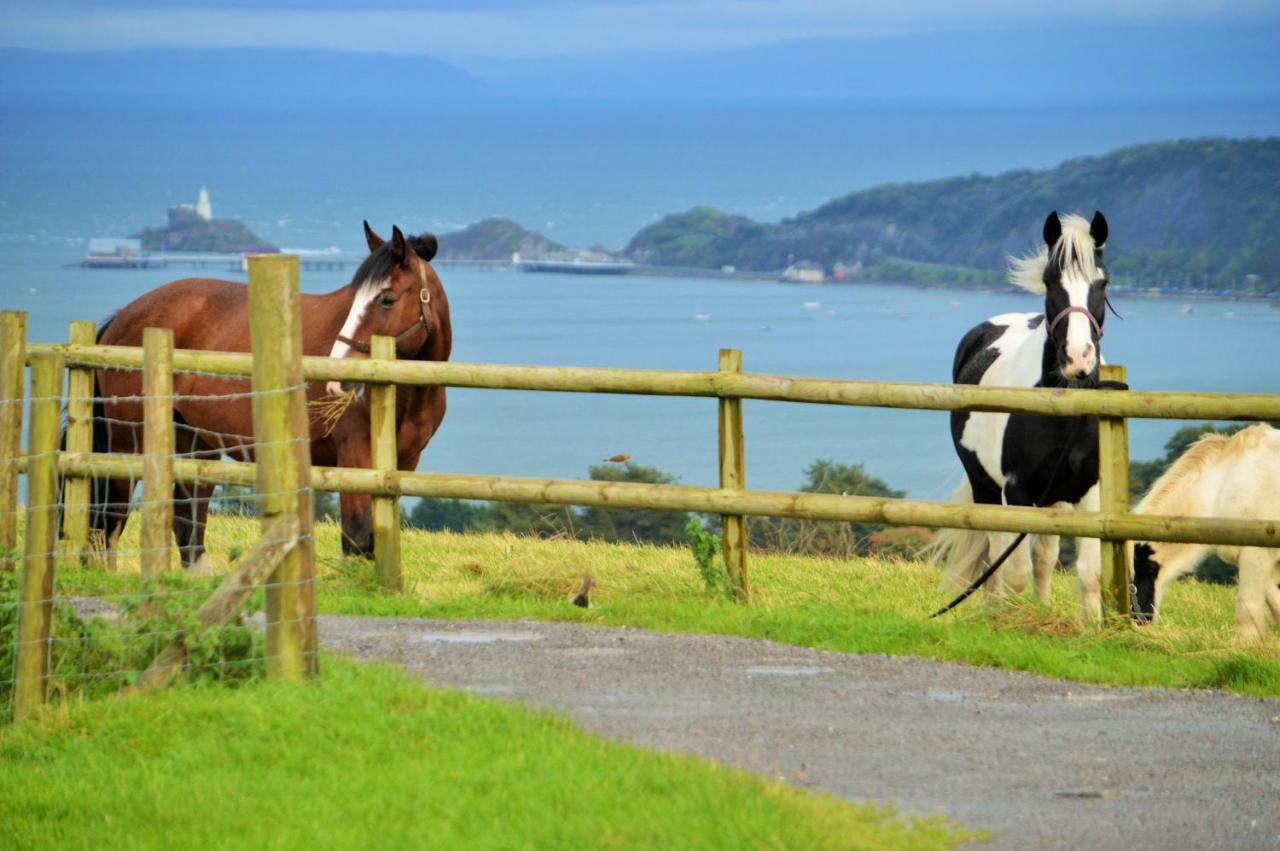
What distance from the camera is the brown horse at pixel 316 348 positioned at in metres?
9.93

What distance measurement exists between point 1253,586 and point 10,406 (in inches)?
233

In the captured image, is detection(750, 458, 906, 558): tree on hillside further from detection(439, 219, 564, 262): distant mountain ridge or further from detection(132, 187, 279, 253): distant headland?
detection(439, 219, 564, 262): distant mountain ridge

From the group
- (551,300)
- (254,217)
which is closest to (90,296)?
(551,300)

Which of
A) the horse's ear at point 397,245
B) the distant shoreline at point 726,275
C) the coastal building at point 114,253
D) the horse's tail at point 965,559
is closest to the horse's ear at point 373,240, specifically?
the horse's ear at point 397,245

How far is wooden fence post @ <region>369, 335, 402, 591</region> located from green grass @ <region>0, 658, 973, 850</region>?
8.88 feet

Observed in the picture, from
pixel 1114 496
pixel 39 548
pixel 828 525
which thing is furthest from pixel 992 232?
pixel 39 548

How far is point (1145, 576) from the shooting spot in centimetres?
936

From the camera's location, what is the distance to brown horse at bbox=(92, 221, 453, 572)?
391 inches

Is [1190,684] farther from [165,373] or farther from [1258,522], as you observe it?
[165,373]

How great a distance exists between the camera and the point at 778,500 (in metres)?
8.39

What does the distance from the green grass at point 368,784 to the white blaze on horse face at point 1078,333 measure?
3.30 metres

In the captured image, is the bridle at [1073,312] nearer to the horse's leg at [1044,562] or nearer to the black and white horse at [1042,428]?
the black and white horse at [1042,428]

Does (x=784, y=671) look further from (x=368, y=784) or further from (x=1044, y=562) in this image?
(x=1044, y=562)

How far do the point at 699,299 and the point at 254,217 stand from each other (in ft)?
161
